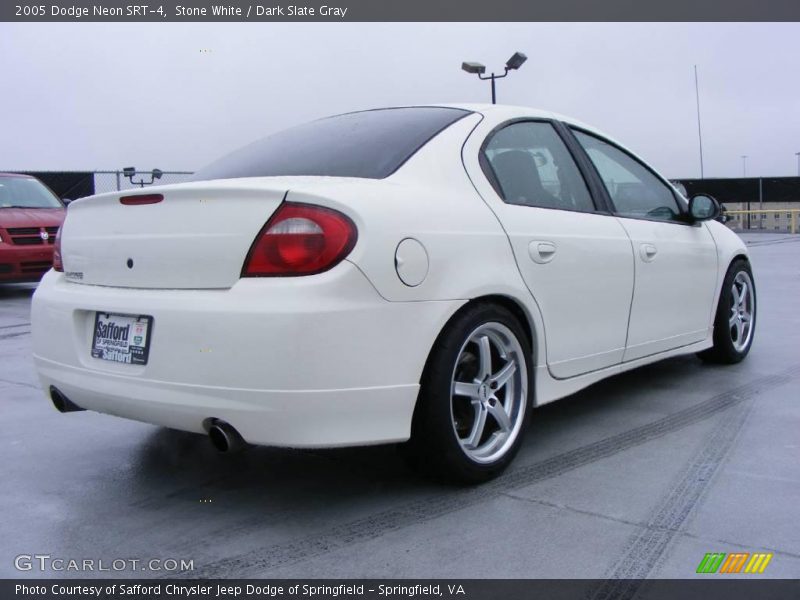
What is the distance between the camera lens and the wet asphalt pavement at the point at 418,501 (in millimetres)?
2469

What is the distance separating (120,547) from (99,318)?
0.83 metres

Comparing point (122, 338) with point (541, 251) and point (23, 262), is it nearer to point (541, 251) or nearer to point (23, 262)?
point (541, 251)

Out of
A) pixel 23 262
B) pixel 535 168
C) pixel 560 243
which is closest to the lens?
pixel 560 243

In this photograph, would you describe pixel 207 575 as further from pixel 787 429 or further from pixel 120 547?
pixel 787 429

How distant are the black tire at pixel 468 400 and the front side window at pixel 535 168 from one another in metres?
0.57

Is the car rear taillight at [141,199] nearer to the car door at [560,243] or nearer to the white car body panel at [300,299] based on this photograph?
the white car body panel at [300,299]

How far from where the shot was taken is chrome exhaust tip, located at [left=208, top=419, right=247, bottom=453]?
8.62 ft

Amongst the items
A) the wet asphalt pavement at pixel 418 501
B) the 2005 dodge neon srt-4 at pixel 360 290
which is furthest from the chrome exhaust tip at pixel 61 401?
the wet asphalt pavement at pixel 418 501

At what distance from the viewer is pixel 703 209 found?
4629 millimetres

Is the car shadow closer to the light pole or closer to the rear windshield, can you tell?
the rear windshield

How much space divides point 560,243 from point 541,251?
0.16m

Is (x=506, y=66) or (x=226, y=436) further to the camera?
(x=506, y=66)

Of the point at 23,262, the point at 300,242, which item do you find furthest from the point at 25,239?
the point at 300,242

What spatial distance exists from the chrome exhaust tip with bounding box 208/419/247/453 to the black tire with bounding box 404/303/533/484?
24.5 inches
